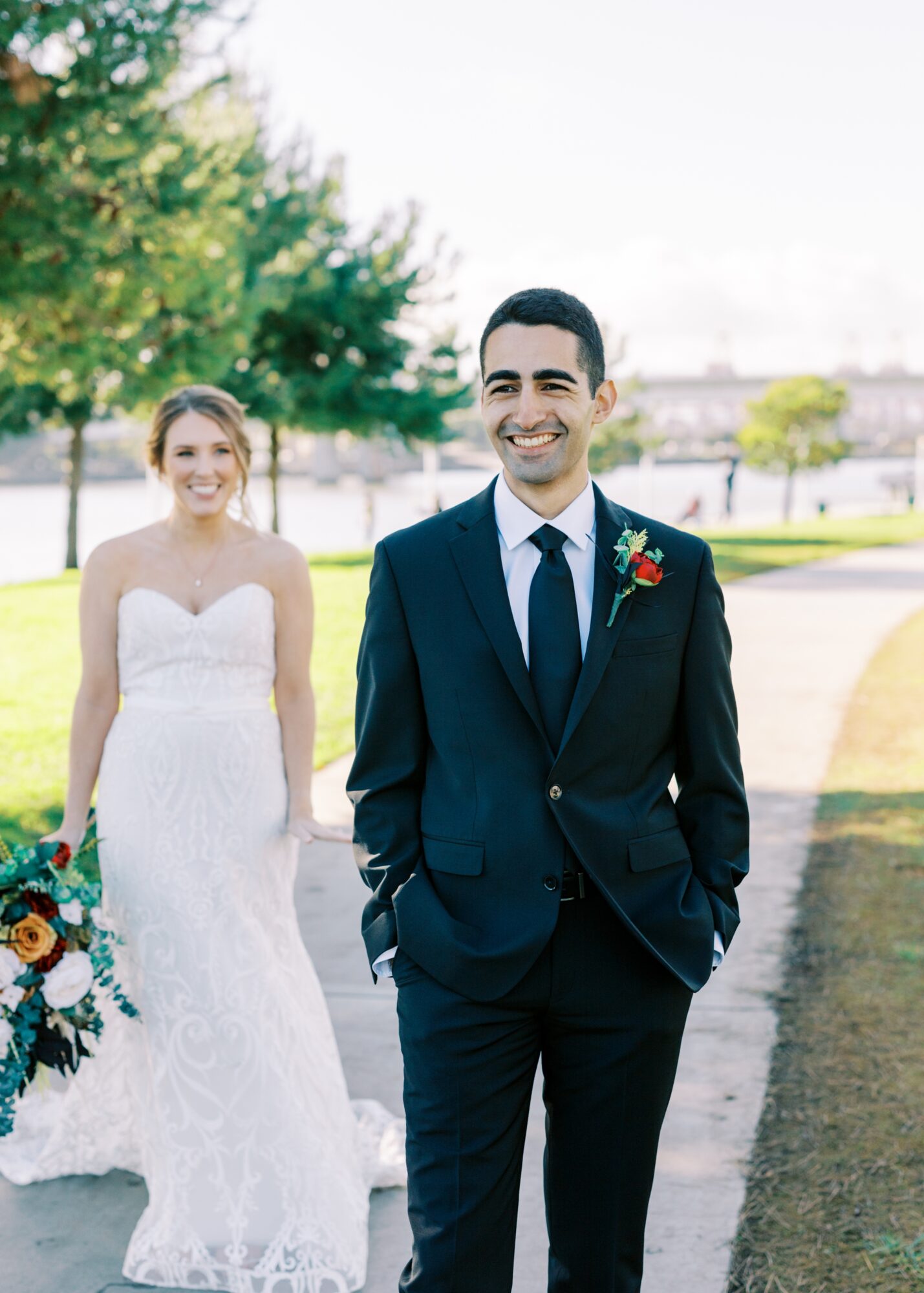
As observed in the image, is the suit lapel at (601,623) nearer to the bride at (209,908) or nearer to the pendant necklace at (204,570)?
the bride at (209,908)

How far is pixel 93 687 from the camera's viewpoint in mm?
3846

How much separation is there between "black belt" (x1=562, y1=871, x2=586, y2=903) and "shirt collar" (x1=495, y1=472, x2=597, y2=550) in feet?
2.02

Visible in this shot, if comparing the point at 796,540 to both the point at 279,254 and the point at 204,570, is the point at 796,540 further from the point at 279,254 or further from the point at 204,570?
the point at 204,570

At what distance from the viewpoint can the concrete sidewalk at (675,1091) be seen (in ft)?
11.5

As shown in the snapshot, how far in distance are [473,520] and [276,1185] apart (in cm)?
200

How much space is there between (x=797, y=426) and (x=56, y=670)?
3912 centimetres

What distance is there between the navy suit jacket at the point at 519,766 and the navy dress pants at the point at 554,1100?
A: 2.5 inches

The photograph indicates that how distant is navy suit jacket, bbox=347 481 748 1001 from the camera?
2.39 metres

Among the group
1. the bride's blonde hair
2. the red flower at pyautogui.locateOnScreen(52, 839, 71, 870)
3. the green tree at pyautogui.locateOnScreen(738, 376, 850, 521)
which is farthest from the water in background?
the green tree at pyautogui.locateOnScreen(738, 376, 850, 521)

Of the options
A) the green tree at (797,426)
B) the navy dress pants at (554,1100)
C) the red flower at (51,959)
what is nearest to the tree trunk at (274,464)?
the green tree at (797,426)

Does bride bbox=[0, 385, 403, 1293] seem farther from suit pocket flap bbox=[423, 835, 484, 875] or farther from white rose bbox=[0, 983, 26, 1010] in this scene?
suit pocket flap bbox=[423, 835, 484, 875]

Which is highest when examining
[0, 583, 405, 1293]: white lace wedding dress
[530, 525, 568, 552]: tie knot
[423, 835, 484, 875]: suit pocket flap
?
[530, 525, 568, 552]: tie knot

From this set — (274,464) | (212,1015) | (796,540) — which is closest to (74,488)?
(274,464)

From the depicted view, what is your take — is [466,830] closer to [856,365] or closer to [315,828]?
[315,828]
